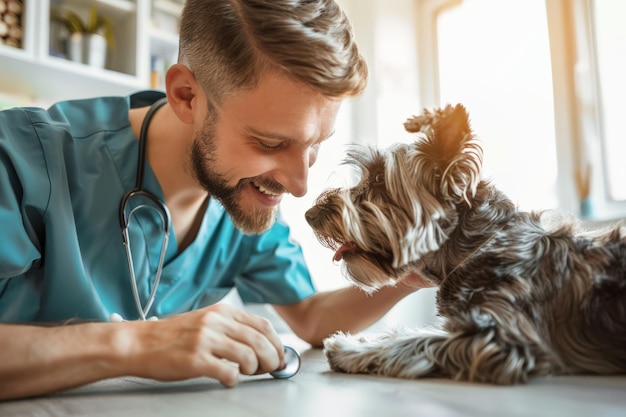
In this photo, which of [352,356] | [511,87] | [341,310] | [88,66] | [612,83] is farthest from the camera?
[511,87]

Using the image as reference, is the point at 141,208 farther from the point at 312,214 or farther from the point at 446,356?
the point at 446,356

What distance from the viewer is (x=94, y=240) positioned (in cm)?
129

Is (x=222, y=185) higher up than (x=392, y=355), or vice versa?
(x=222, y=185)

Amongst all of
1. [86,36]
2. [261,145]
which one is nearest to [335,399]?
[261,145]

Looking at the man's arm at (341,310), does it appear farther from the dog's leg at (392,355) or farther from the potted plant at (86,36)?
the potted plant at (86,36)

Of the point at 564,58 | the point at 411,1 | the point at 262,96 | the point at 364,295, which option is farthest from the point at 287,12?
the point at 411,1

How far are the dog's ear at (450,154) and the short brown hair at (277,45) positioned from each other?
0.20 meters

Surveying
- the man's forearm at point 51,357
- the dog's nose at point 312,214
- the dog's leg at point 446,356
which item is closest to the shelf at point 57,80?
the dog's nose at point 312,214

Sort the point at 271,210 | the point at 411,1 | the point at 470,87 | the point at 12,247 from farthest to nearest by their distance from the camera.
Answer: the point at 411,1 → the point at 470,87 → the point at 271,210 → the point at 12,247

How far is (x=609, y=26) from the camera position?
2330 millimetres

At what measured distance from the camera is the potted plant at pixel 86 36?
2441 millimetres

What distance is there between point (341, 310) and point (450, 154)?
550mm

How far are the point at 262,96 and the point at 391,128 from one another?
2.00m

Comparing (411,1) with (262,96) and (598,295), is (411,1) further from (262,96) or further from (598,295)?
(598,295)
